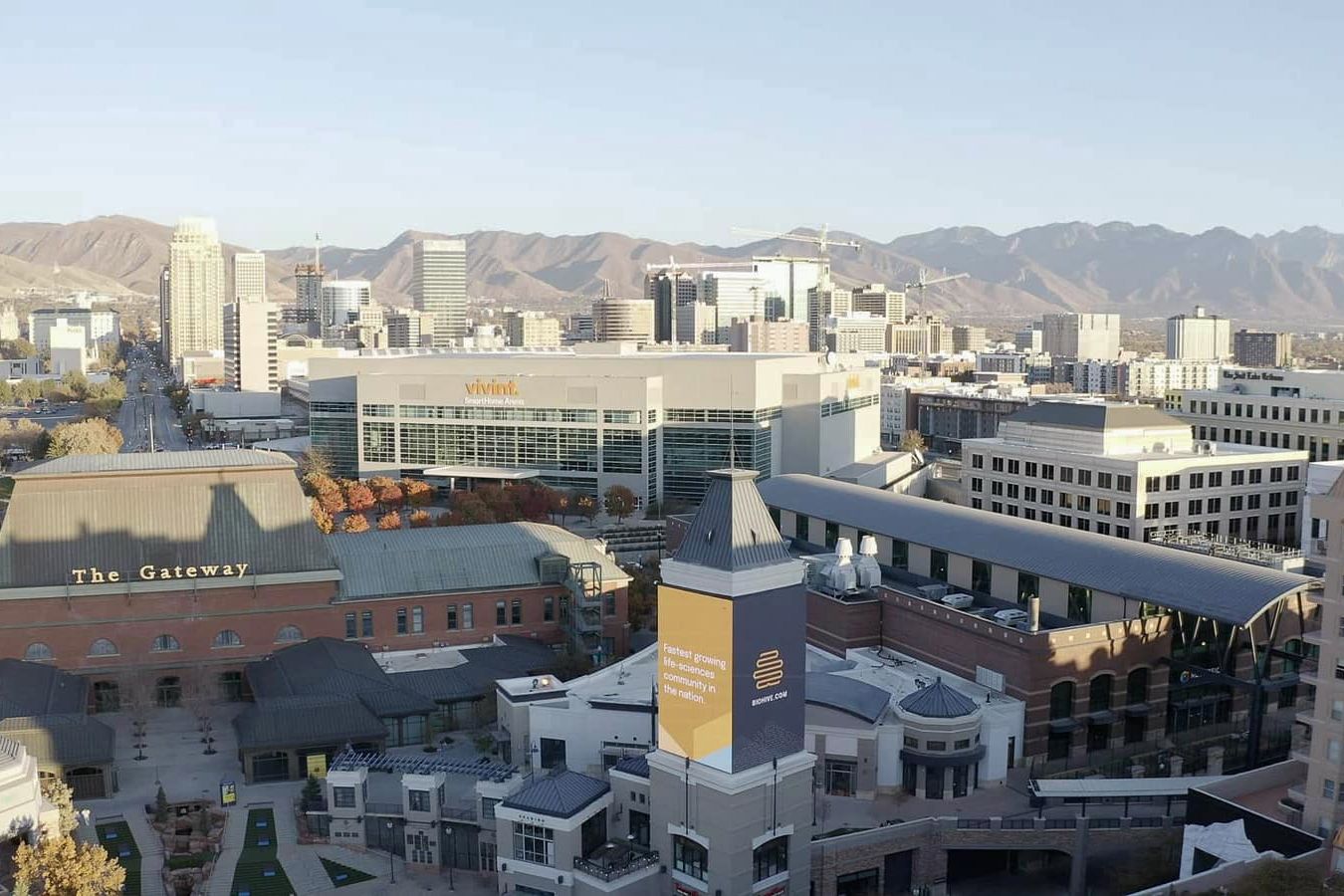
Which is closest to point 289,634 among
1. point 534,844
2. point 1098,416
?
point 534,844

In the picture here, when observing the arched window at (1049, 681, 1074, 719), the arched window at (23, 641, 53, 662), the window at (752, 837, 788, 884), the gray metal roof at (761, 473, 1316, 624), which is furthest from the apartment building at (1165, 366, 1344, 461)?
the arched window at (23, 641, 53, 662)

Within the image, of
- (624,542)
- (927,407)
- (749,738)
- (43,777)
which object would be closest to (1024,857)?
(749,738)

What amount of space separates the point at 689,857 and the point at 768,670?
7.05m

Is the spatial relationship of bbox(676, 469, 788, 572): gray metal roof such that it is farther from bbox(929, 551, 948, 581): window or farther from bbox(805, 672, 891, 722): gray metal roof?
bbox(929, 551, 948, 581): window

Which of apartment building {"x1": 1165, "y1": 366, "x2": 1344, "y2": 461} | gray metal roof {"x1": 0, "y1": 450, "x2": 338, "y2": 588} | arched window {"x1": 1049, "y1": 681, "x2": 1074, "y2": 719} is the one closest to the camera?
arched window {"x1": 1049, "y1": 681, "x2": 1074, "y2": 719}

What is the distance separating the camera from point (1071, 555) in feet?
199

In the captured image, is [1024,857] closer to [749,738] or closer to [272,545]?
[749,738]

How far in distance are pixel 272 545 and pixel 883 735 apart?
34742 millimetres

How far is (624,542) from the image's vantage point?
4210 inches

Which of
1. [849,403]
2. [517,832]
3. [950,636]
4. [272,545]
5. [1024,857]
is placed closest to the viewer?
[517,832]

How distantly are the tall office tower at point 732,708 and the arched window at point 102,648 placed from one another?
113ft

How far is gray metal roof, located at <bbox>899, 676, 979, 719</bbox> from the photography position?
51.3 meters

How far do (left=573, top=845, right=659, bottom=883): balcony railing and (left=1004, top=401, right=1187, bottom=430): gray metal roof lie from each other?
5566 cm

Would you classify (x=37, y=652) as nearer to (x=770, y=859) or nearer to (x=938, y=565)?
(x=770, y=859)
